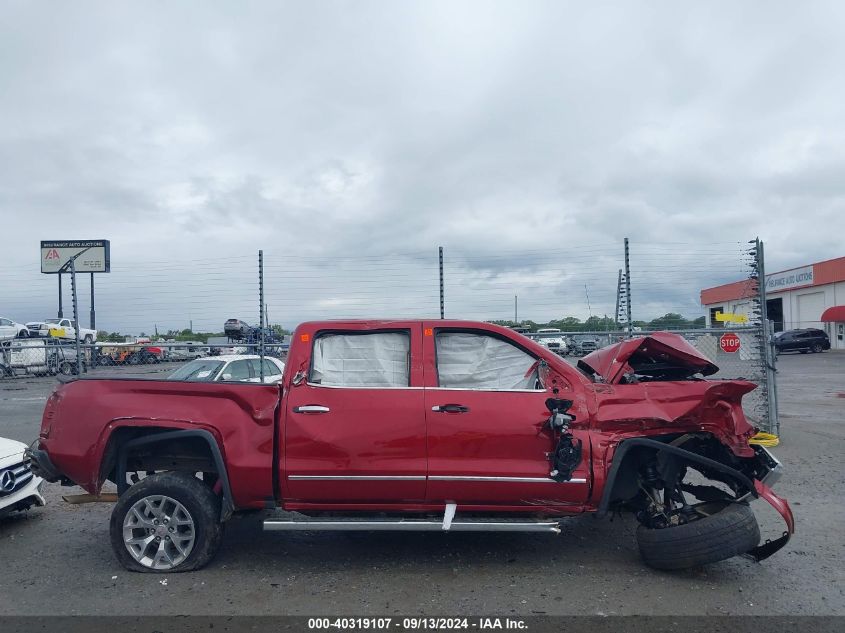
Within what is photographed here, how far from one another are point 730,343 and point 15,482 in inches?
355

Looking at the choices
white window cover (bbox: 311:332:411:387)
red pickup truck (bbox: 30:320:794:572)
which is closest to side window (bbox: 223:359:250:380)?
red pickup truck (bbox: 30:320:794:572)

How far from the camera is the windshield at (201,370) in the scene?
1196 cm

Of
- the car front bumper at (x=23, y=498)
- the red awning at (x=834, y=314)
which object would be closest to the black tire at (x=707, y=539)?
the car front bumper at (x=23, y=498)

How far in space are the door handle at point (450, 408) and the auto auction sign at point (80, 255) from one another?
143 ft

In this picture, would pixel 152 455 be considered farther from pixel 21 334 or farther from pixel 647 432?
pixel 21 334

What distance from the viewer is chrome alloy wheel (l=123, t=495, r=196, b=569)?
5.12 meters

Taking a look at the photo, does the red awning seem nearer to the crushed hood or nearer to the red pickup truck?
the crushed hood

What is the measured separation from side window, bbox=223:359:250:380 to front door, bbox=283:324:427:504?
7.66 m

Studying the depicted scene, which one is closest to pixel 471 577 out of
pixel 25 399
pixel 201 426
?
pixel 201 426

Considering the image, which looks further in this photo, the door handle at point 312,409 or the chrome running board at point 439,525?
the door handle at point 312,409

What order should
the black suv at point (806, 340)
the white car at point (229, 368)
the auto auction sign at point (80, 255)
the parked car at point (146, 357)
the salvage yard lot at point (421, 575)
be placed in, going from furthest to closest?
the auto auction sign at point (80, 255) → the black suv at point (806, 340) → the parked car at point (146, 357) → the white car at point (229, 368) → the salvage yard lot at point (421, 575)

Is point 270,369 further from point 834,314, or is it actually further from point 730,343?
point 834,314

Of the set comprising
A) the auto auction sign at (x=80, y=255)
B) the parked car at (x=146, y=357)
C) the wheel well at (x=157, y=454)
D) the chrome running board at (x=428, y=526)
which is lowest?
the chrome running board at (x=428, y=526)

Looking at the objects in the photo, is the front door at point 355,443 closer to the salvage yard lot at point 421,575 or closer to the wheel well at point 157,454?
the salvage yard lot at point 421,575
